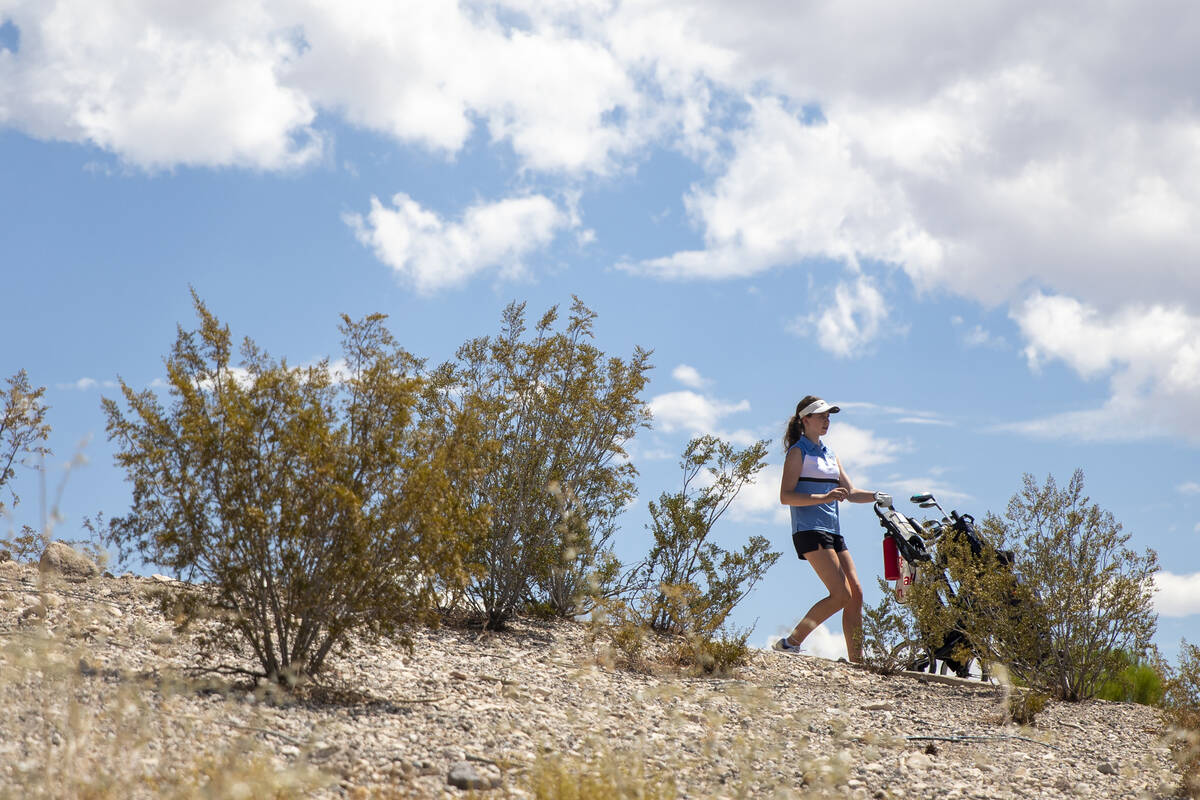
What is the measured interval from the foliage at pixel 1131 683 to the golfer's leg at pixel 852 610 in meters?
2.03

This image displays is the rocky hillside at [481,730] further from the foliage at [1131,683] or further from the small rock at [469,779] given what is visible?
the foliage at [1131,683]

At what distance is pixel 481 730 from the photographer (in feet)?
17.1

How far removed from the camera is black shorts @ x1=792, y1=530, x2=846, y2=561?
941 cm

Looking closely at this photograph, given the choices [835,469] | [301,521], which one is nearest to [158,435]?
[301,521]

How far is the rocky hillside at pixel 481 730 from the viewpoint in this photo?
13.9ft

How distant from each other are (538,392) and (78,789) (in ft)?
19.0

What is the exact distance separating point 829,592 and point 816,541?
1.66 ft

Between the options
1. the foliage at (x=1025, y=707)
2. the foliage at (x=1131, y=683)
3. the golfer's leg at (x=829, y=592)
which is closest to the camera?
the foliage at (x=1025, y=707)

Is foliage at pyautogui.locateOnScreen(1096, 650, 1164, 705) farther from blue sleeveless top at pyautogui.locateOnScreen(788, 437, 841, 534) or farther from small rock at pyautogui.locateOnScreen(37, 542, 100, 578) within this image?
small rock at pyautogui.locateOnScreen(37, 542, 100, 578)

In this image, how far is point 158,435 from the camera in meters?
5.62

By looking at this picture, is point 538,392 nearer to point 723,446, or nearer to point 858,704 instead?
point 723,446

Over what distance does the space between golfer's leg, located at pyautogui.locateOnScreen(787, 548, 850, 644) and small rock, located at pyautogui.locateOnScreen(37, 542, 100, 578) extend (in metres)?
6.28

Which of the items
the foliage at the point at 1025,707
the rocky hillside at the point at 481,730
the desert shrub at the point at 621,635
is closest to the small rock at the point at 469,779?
the rocky hillside at the point at 481,730

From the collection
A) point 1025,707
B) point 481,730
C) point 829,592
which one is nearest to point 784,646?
point 829,592
